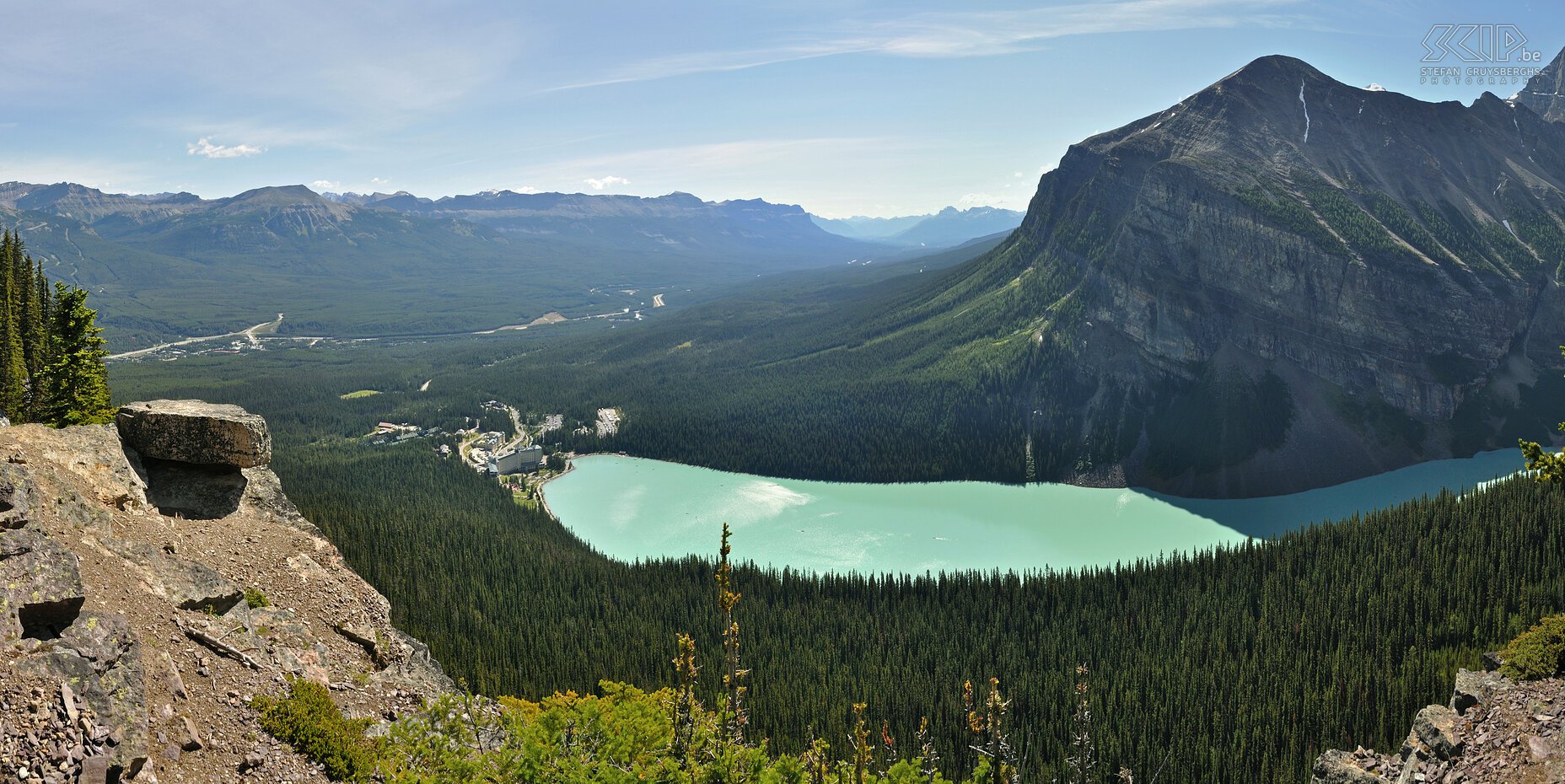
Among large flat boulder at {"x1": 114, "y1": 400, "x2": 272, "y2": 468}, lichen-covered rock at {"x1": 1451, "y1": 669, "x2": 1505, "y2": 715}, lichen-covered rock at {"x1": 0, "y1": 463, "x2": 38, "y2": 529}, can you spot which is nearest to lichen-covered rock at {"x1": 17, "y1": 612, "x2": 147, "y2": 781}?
lichen-covered rock at {"x1": 0, "y1": 463, "x2": 38, "y2": 529}

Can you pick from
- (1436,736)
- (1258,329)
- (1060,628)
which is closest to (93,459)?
(1436,736)

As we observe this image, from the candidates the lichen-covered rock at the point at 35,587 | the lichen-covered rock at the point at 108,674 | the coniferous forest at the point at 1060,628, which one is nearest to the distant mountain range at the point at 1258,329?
the coniferous forest at the point at 1060,628

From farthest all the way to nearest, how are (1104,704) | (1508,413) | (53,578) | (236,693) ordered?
(1508,413)
(1104,704)
(236,693)
(53,578)

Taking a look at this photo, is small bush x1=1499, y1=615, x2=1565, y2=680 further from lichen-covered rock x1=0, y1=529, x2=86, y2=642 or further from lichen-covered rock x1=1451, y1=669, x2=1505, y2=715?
lichen-covered rock x1=0, y1=529, x2=86, y2=642

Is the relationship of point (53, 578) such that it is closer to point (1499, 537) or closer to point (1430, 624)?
point (1430, 624)

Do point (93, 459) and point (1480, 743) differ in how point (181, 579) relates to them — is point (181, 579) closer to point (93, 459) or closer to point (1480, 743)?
point (93, 459)

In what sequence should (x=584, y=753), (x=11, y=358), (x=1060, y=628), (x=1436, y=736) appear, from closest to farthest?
(x=584, y=753) < (x=1436, y=736) < (x=11, y=358) < (x=1060, y=628)

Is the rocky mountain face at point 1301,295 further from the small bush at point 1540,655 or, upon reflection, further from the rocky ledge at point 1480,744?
the small bush at point 1540,655

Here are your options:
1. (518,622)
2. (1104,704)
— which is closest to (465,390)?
(518,622)
